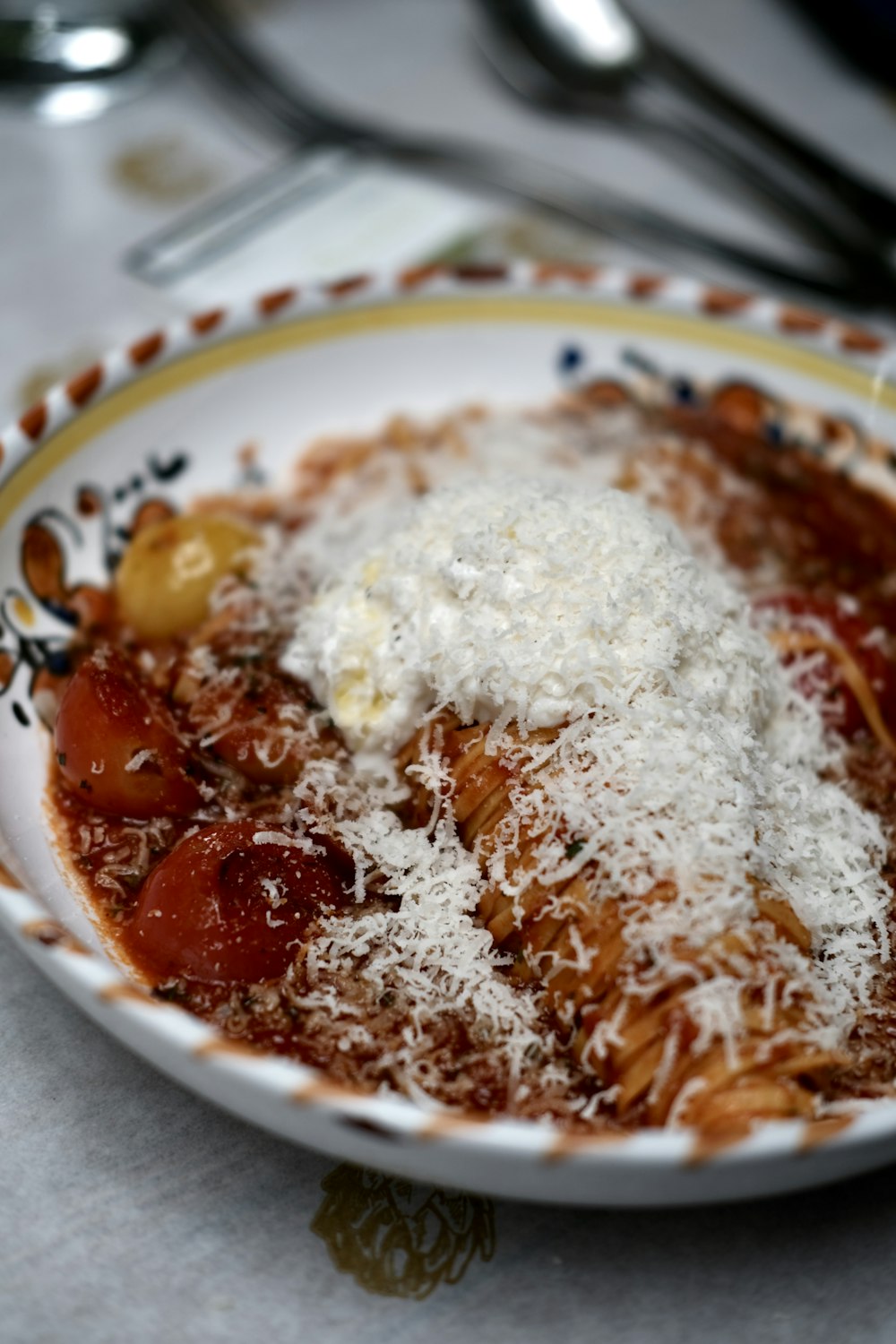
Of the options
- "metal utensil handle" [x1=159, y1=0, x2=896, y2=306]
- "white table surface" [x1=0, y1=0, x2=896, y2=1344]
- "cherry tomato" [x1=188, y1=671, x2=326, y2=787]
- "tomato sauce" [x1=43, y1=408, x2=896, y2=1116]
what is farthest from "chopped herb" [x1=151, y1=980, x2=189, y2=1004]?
"metal utensil handle" [x1=159, y1=0, x2=896, y2=306]

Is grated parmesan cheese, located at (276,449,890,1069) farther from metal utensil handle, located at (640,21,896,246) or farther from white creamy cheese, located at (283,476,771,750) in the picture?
metal utensil handle, located at (640,21,896,246)

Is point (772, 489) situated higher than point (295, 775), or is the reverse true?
point (295, 775)

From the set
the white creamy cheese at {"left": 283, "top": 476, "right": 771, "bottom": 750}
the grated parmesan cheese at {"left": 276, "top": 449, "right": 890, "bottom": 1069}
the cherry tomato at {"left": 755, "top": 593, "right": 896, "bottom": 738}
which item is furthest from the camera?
the cherry tomato at {"left": 755, "top": 593, "right": 896, "bottom": 738}

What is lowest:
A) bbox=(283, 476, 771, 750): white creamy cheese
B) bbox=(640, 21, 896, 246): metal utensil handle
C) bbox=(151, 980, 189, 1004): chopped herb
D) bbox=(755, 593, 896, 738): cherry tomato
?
bbox=(755, 593, 896, 738): cherry tomato

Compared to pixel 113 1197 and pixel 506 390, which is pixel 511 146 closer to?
pixel 506 390

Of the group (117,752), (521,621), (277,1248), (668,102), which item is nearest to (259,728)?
(117,752)

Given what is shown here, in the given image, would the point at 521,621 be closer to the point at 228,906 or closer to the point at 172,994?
the point at 228,906

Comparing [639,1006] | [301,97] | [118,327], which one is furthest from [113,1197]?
[301,97]

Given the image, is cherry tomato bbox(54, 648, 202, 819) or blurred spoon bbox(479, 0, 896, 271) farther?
blurred spoon bbox(479, 0, 896, 271)
